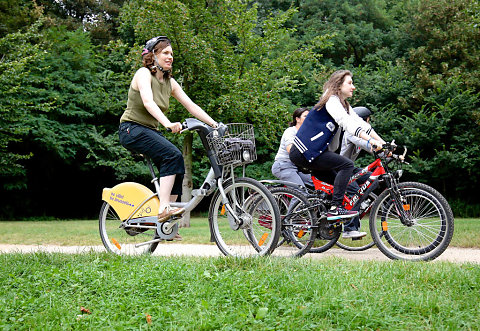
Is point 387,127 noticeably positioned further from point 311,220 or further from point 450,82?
point 311,220

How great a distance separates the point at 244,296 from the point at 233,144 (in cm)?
184

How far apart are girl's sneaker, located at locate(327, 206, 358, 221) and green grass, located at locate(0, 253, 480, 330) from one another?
1.09 m

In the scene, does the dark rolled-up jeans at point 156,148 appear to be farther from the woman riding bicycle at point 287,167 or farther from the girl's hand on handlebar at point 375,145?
the woman riding bicycle at point 287,167

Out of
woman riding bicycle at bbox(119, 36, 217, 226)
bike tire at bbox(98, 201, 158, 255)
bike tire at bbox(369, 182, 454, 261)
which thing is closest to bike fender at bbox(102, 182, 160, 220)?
bike tire at bbox(98, 201, 158, 255)

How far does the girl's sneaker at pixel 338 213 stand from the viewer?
5223 millimetres

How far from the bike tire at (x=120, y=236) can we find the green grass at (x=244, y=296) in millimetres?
1143

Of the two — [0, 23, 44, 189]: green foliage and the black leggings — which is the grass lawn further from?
[0, 23, 44, 189]: green foliage

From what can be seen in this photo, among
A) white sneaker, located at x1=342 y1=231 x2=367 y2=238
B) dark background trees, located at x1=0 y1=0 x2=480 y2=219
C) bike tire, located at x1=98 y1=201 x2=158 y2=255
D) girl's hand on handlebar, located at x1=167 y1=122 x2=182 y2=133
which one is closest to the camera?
girl's hand on handlebar, located at x1=167 y1=122 x2=182 y2=133

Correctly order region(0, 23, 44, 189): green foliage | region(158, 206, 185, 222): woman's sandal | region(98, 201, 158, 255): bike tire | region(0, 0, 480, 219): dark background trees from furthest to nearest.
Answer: region(0, 23, 44, 189): green foliage → region(0, 0, 480, 219): dark background trees → region(98, 201, 158, 255): bike tire → region(158, 206, 185, 222): woman's sandal

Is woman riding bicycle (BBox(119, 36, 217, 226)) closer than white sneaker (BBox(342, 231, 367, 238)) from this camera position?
Yes

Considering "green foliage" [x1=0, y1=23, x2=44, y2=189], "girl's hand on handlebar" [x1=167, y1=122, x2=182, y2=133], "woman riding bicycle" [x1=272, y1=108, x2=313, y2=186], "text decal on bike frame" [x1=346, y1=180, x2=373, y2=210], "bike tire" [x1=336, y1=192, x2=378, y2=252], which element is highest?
"green foliage" [x1=0, y1=23, x2=44, y2=189]

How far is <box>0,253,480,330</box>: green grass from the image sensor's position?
2842mm

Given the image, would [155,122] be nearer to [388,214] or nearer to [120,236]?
[120,236]

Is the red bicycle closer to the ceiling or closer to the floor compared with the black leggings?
closer to the floor
